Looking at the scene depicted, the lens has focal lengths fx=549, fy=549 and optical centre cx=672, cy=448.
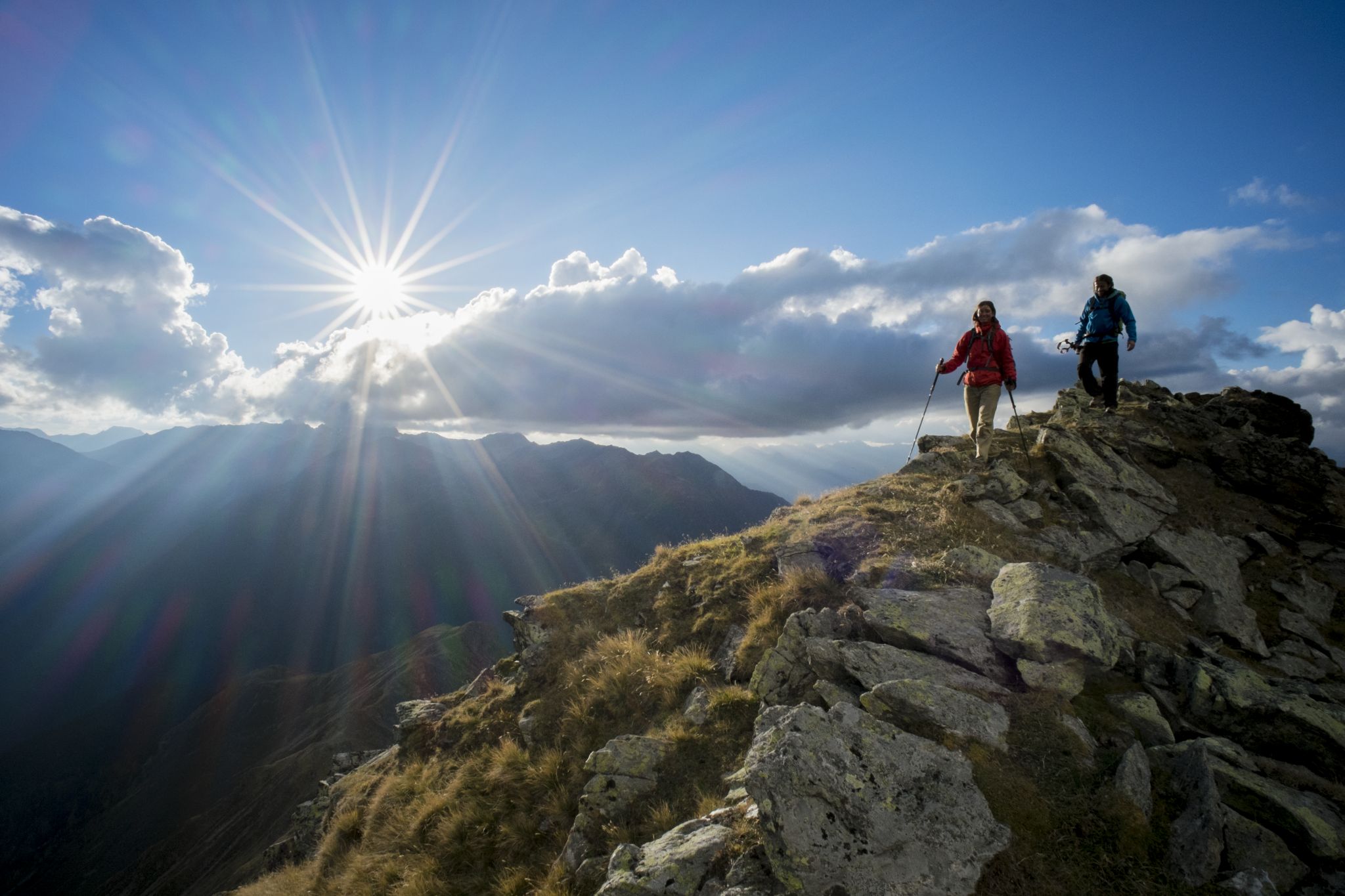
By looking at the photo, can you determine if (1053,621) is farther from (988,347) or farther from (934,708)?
(988,347)

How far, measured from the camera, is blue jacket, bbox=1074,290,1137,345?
53.0 ft

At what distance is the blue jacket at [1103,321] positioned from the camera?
53.0ft

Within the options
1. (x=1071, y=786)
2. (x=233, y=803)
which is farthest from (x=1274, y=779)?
(x=233, y=803)

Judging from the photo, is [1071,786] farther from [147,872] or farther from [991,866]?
[147,872]

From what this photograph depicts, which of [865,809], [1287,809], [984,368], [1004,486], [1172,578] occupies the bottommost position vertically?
[1287,809]

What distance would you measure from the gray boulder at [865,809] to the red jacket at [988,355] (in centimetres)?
1108

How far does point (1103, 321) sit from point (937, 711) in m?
15.8

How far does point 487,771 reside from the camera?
11.4 m

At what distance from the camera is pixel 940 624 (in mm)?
8523

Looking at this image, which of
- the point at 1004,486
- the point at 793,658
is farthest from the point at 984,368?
the point at 793,658

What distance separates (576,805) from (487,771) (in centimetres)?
305

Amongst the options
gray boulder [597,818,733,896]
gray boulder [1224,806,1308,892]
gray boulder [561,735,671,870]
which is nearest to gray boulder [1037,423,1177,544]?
gray boulder [1224,806,1308,892]

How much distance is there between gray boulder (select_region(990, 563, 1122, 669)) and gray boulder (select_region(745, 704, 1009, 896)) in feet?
8.45

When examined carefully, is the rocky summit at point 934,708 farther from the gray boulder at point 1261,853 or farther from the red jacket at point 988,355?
the red jacket at point 988,355
